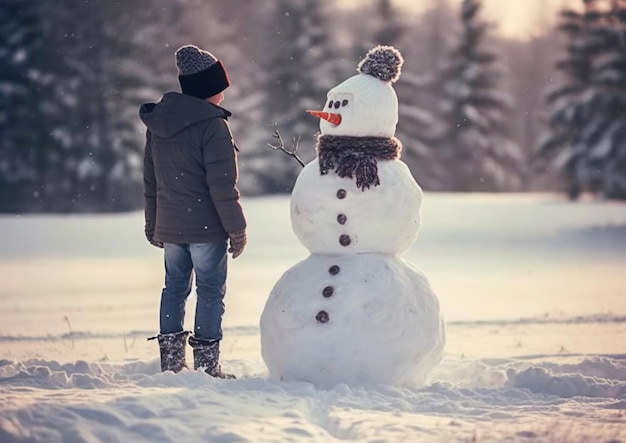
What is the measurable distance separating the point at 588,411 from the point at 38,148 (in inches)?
965

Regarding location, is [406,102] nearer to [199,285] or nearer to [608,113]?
[608,113]

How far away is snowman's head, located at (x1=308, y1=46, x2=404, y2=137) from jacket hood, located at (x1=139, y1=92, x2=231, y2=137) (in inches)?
26.1

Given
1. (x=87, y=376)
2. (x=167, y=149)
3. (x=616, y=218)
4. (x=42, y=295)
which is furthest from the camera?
(x=616, y=218)

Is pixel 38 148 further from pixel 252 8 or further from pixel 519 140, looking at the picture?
pixel 519 140

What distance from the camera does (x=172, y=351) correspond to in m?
5.39

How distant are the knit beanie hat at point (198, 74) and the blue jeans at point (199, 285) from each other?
97 cm

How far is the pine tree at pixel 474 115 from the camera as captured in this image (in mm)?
31906

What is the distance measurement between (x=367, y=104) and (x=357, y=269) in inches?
40.1

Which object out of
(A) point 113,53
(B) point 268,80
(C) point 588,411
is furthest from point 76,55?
(C) point 588,411

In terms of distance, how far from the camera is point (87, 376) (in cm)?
479

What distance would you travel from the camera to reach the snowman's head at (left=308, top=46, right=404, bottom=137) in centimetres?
529

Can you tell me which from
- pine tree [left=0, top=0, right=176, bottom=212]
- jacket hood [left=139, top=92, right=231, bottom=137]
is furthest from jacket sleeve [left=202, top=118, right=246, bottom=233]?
pine tree [left=0, top=0, right=176, bottom=212]

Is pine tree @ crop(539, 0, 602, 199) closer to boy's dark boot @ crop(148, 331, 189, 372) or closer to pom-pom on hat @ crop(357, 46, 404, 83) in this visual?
pom-pom on hat @ crop(357, 46, 404, 83)

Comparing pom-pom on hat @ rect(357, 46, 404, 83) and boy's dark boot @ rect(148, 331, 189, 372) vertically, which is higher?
pom-pom on hat @ rect(357, 46, 404, 83)
